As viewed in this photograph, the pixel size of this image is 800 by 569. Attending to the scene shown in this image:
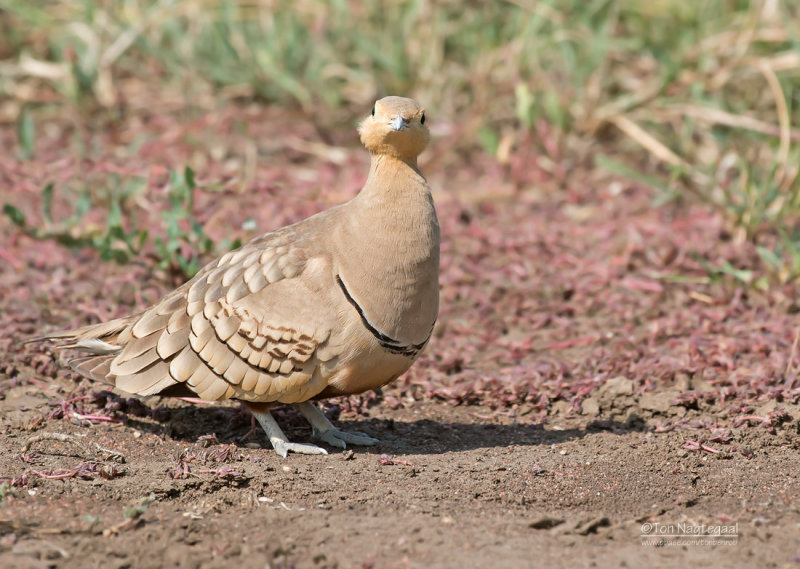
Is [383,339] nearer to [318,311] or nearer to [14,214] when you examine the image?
[318,311]

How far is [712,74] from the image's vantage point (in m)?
8.75

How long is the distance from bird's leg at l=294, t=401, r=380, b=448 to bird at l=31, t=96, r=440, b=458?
0.09 feet

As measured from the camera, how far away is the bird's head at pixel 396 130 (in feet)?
15.8

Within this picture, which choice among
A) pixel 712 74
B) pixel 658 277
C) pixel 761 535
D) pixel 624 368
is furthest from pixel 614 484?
pixel 712 74

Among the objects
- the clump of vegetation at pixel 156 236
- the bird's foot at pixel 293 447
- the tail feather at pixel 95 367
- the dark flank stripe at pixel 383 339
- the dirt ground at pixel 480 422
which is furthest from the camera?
the clump of vegetation at pixel 156 236

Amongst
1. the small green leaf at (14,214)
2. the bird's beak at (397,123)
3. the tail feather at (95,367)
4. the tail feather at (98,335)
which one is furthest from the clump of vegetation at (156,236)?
the bird's beak at (397,123)

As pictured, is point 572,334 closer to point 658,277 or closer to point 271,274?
point 658,277

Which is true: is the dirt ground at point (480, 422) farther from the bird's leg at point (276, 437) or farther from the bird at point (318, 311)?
the bird at point (318, 311)

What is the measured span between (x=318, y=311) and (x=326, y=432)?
760mm

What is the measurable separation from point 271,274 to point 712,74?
535 centimetres

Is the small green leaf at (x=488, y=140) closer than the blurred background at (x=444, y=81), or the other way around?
the blurred background at (x=444, y=81)

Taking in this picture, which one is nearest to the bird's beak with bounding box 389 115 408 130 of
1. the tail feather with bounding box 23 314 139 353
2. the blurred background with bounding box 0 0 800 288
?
the tail feather with bounding box 23 314 139 353

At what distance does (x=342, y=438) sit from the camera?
5.14 metres

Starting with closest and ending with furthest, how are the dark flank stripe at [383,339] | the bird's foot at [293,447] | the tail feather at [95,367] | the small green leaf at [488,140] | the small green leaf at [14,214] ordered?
the dark flank stripe at [383,339] → the bird's foot at [293,447] → the tail feather at [95,367] → the small green leaf at [14,214] → the small green leaf at [488,140]
